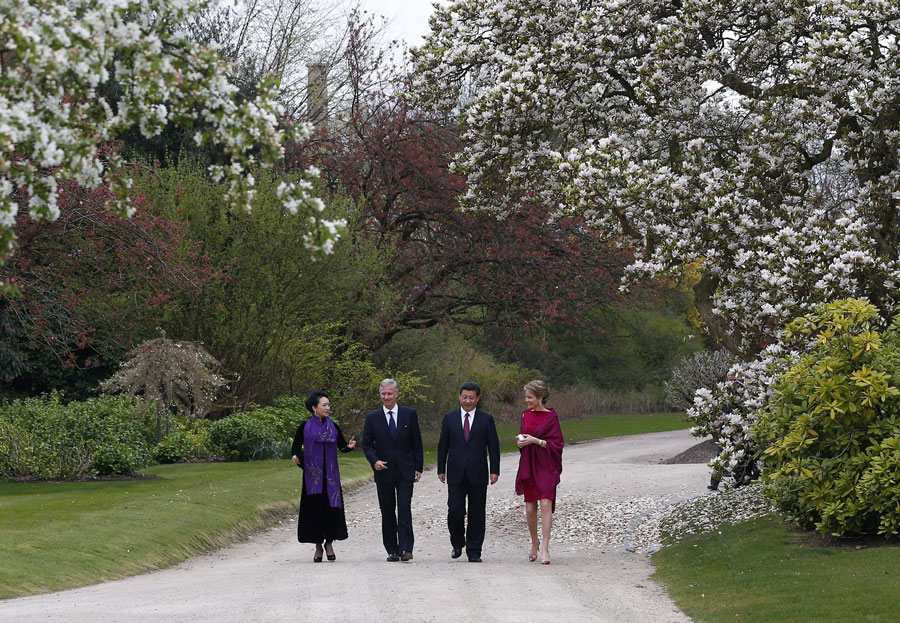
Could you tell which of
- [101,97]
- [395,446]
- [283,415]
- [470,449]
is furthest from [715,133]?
[283,415]

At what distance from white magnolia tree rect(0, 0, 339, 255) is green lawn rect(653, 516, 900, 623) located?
528 centimetres

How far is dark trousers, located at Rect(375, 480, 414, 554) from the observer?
1199 centimetres

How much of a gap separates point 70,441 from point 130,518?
15.5 ft

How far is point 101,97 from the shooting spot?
5.84 metres

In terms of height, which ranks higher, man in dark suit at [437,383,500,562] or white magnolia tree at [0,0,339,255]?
white magnolia tree at [0,0,339,255]

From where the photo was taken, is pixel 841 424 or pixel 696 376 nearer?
pixel 841 424

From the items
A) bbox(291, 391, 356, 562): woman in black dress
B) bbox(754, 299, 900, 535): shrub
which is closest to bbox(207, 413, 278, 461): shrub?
bbox(291, 391, 356, 562): woman in black dress

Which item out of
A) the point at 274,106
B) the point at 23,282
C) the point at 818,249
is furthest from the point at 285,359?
the point at 274,106

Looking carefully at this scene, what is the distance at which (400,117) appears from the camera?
2934 centimetres

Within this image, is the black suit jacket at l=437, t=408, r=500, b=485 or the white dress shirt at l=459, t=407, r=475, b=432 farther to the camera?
the white dress shirt at l=459, t=407, r=475, b=432

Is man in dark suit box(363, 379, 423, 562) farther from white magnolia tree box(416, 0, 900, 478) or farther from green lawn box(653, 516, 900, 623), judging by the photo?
white magnolia tree box(416, 0, 900, 478)

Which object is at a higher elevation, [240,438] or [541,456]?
[541,456]

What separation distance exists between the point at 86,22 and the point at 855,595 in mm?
7248

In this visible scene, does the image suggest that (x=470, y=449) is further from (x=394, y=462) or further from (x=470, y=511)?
(x=394, y=462)
